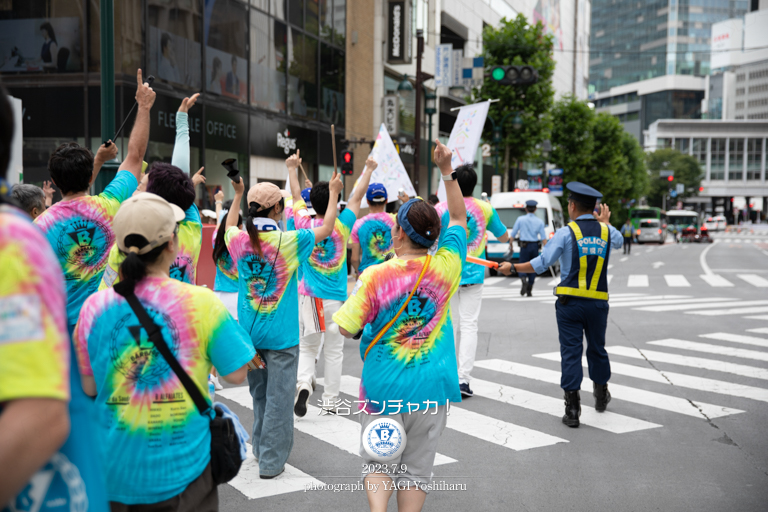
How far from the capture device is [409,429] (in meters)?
3.36

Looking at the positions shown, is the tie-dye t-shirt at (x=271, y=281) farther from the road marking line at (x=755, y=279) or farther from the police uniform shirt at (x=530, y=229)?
the road marking line at (x=755, y=279)

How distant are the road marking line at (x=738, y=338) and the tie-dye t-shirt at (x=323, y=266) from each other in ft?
22.8

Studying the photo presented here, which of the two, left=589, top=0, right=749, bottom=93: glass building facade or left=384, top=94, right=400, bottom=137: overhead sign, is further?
left=589, top=0, right=749, bottom=93: glass building facade

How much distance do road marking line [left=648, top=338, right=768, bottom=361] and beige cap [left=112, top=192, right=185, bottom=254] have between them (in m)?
8.84

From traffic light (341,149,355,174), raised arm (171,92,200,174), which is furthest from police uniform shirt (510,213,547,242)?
raised arm (171,92,200,174)

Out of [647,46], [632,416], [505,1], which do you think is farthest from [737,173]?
[632,416]

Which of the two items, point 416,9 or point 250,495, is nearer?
Result: point 250,495

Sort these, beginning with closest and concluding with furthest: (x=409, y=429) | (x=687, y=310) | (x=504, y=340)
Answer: (x=409, y=429) → (x=504, y=340) → (x=687, y=310)

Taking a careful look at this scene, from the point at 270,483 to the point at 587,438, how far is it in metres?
2.63

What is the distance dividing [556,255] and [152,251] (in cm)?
414

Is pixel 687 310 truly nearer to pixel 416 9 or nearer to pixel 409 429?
pixel 409 429

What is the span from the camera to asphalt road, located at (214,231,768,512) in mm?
4348

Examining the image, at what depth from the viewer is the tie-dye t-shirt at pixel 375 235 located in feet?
23.8

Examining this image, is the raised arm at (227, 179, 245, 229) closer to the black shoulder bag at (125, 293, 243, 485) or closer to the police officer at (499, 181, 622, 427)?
the police officer at (499, 181, 622, 427)
